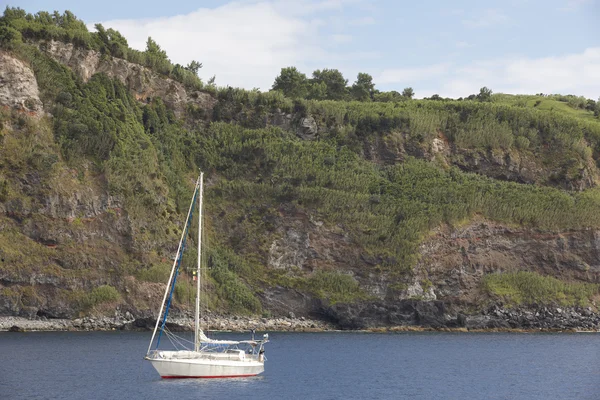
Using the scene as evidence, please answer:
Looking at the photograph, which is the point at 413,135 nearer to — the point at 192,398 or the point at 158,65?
the point at 158,65

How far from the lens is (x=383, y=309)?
114m

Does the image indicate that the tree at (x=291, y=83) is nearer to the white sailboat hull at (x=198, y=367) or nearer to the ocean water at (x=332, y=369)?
the ocean water at (x=332, y=369)

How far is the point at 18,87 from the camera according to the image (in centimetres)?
11494

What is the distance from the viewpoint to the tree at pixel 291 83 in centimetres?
15588

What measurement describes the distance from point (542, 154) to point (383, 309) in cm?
4297

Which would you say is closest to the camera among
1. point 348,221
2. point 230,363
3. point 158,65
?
point 230,363

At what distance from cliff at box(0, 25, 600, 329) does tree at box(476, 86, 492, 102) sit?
29525mm

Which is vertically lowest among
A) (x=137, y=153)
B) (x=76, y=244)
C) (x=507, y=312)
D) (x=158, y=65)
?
(x=507, y=312)

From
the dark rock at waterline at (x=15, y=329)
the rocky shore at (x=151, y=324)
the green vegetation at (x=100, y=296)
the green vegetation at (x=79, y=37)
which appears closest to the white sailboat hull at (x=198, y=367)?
the rocky shore at (x=151, y=324)

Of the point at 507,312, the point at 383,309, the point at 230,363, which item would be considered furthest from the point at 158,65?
the point at 230,363

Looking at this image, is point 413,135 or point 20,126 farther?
point 413,135

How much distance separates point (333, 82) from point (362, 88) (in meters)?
5.34

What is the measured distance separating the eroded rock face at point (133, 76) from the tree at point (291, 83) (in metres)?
19.4

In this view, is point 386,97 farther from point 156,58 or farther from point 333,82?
point 156,58
